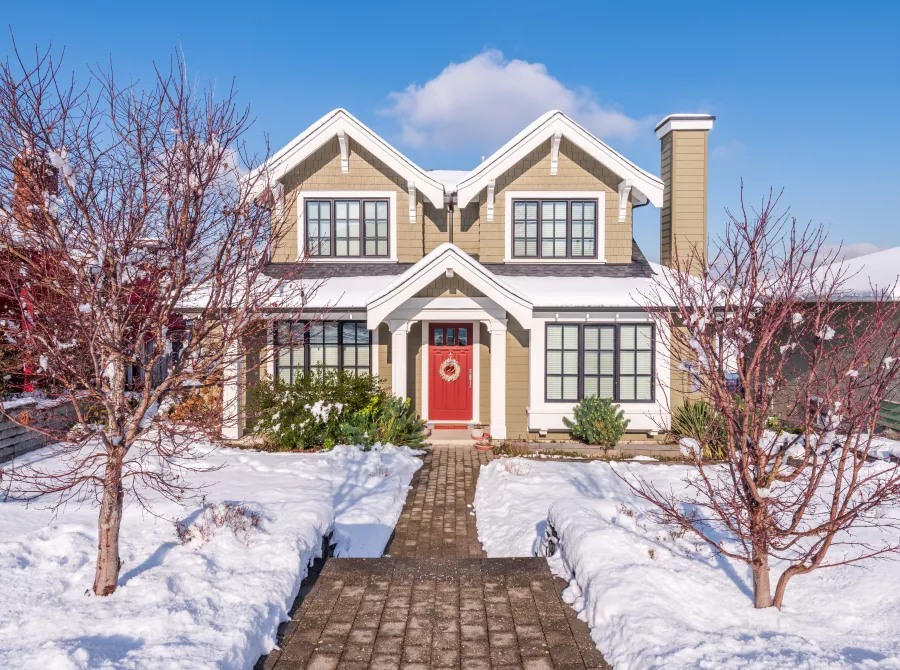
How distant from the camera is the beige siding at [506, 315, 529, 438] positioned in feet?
A: 42.4

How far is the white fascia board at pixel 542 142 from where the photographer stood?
1342 centimetres

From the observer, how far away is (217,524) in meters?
5.97

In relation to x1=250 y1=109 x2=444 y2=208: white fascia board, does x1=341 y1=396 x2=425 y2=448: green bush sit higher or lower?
lower

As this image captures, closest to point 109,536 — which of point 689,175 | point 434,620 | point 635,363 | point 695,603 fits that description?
point 434,620

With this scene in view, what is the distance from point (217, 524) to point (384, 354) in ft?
23.9

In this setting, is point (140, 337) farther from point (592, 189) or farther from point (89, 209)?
point (592, 189)

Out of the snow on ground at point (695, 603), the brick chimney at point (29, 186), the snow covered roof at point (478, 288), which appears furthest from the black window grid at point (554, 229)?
the brick chimney at point (29, 186)

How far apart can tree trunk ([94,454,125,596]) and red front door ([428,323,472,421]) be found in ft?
28.7

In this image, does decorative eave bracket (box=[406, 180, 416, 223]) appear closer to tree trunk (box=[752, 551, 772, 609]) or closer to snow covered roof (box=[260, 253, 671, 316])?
snow covered roof (box=[260, 253, 671, 316])

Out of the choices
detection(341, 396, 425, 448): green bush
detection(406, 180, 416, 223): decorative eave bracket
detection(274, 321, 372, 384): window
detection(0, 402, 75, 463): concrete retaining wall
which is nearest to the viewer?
detection(0, 402, 75, 463): concrete retaining wall

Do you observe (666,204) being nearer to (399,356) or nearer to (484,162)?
(484,162)

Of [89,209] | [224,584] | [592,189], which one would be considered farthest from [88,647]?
[592,189]

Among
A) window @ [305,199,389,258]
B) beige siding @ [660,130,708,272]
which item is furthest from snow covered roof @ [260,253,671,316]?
beige siding @ [660,130,708,272]

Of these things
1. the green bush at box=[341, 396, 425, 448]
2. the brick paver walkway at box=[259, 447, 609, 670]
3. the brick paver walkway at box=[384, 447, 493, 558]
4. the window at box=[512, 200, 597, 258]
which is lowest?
the brick paver walkway at box=[384, 447, 493, 558]
